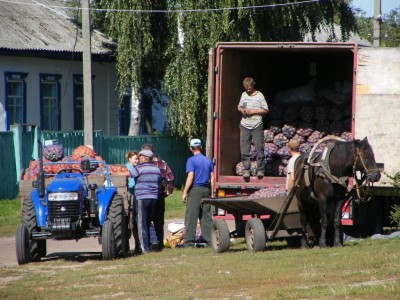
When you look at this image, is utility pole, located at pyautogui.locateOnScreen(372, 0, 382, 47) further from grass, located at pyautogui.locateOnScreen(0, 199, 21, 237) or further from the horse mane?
the horse mane

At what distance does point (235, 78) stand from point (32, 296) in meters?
7.90

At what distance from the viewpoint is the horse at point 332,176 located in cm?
1509

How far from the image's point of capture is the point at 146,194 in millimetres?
17031

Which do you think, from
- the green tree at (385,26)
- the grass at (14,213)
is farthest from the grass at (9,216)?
the green tree at (385,26)

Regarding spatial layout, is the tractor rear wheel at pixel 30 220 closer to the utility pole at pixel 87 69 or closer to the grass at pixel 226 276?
the grass at pixel 226 276

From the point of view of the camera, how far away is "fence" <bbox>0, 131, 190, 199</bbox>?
91.5 ft

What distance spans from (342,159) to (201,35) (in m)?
16.3

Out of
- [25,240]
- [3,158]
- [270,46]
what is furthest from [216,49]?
[3,158]

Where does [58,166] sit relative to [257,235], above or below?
above

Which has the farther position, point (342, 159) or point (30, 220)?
point (30, 220)

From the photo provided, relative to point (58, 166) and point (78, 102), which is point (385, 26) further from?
point (58, 166)

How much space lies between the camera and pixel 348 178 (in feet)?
50.5

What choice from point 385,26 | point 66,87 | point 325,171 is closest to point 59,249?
point 325,171

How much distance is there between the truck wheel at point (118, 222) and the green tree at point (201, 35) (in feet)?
50.0
